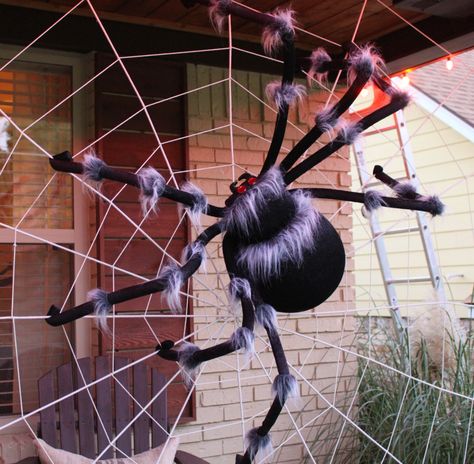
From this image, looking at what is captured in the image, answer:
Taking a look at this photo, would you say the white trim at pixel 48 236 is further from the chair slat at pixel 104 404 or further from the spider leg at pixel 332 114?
the spider leg at pixel 332 114

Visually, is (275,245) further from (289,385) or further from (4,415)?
(4,415)

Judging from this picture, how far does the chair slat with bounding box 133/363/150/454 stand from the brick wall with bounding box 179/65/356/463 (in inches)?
13.0

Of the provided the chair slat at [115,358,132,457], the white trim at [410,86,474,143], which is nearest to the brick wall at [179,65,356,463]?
the chair slat at [115,358,132,457]

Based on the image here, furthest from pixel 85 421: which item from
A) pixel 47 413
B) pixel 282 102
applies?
pixel 282 102

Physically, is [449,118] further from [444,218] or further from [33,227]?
[33,227]

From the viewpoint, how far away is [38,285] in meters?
3.52

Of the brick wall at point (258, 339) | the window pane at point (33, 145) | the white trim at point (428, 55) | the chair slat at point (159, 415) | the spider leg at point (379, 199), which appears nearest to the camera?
the spider leg at point (379, 199)

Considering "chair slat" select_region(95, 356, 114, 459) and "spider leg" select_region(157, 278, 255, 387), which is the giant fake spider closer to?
"spider leg" select_region(157, 278, 255, 387)

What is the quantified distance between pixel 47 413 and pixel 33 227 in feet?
2.68

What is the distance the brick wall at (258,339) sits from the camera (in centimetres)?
377

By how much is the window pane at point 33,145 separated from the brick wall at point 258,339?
59 cm

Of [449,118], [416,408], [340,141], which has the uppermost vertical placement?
[449,118]

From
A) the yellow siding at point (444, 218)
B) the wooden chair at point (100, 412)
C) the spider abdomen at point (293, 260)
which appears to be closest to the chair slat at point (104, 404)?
the wooden chair at point (100, 412)

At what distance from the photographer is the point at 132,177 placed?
155 centimetres
